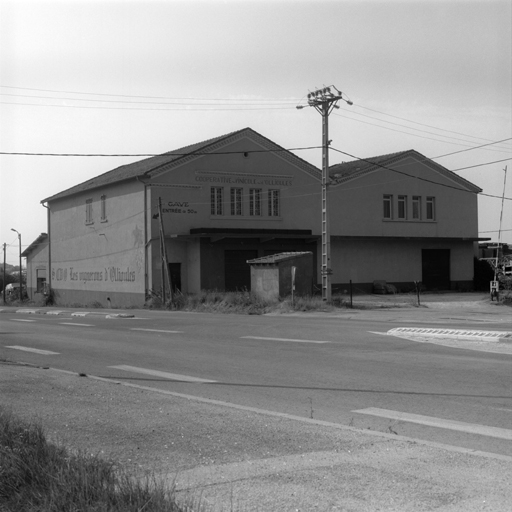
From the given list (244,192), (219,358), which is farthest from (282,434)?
(244,192)

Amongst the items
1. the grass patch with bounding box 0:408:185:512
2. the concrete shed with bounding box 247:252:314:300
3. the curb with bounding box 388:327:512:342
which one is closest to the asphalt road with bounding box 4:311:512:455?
the curb with bounding box 388:327:512:342

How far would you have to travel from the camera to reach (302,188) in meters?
44.9

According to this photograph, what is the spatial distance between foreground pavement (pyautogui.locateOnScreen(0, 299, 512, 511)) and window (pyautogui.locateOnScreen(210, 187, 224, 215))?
33038 millimetres

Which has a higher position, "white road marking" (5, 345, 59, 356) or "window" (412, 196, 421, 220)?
"window" (412, 196, 421, 220)

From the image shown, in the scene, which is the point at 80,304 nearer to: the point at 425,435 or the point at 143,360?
the point at 143,360

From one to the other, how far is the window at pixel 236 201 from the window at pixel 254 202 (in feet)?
2.33

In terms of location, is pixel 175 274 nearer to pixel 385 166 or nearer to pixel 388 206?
pixel 388 206

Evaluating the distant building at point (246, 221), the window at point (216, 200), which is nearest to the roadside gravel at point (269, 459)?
the distant building at point (246, 221)

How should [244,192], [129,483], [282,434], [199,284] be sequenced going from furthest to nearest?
[244,192] → [199,284] → [282,434] → [129,483]

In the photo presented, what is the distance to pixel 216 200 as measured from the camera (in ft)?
138

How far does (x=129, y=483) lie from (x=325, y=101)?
1058 inches

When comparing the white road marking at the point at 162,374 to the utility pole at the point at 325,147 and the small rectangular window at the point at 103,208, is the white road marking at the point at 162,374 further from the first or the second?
the small rectangular window at the point at 103,208

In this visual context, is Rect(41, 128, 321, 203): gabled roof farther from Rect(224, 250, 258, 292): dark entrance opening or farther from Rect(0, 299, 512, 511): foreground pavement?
Rect(0, 299, 512, 511): foreground pavement

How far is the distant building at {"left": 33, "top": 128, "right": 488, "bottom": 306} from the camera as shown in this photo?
40.7 m
